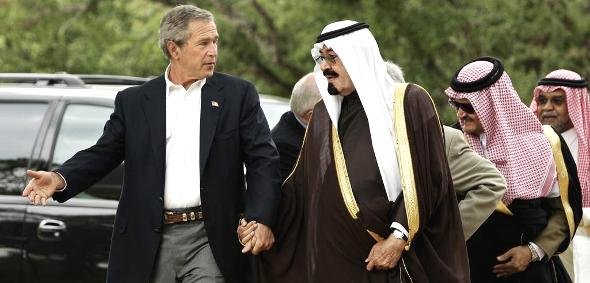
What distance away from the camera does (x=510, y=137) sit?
7.20 meters

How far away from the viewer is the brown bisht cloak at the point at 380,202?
608 cm

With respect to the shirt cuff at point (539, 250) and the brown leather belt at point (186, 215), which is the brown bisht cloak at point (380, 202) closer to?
the brown leather belt at point (186, 215)

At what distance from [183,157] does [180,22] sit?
66 centimetres

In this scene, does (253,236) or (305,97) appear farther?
(305,97)

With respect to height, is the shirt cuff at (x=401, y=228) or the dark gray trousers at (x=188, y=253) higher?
the shirt cuff at (x=401, y=228)

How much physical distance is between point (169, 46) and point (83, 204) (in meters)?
1.92

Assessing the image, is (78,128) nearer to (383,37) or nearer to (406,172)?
(406,172)

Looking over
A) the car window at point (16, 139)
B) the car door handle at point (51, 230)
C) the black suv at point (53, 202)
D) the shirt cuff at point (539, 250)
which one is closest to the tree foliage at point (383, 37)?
the black suv at point (53, 202)

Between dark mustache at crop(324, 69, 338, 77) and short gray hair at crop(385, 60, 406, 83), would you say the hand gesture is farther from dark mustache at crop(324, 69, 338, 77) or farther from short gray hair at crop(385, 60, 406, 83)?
short gray hair at crop(385, 60, 406, 83)

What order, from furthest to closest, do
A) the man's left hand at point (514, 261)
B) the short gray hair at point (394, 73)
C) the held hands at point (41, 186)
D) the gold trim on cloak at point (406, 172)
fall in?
the man's left hand at point (514, 261), the short gray hair at point (394, 73), the held hands at point (41, 186), the gold trim on cloak at point (406, 172)

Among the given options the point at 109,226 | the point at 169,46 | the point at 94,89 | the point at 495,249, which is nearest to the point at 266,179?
the point at 169,46

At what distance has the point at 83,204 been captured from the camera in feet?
27.7

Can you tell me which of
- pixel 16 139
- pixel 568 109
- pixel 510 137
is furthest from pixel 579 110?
pixel 16 139

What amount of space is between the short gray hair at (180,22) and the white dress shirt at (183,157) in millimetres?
309
